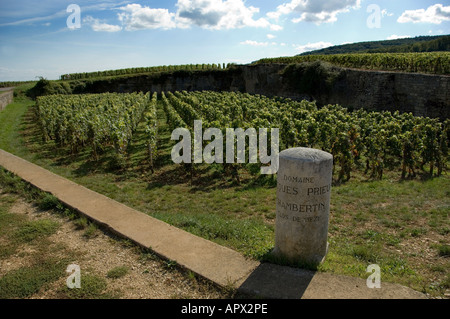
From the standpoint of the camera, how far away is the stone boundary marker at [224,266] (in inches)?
179

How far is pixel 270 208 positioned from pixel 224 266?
13.0 ft

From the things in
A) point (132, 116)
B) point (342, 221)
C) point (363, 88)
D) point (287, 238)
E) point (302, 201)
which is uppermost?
point (363, 88)

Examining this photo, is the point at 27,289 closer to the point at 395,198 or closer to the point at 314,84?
the point at 395,198

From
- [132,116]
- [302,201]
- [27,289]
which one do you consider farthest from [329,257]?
[132,116]

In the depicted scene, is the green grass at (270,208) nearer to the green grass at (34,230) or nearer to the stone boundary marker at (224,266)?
the stone boundary marker at (224,266)

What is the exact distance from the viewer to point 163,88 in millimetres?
53812

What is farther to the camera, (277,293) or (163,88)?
(163,88)

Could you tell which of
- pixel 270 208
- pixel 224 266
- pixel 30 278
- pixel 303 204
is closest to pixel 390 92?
pixel 270 208

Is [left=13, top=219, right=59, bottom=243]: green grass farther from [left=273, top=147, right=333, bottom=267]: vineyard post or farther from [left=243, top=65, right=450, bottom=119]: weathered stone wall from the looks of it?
[left=243, top=65, right=450, bottom=119]: weathered stone wall

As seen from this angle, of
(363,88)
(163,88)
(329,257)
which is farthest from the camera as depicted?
(163,88)

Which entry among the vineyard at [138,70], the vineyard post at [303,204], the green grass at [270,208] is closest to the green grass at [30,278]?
the green grass at [270,208]

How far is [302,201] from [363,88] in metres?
26.0

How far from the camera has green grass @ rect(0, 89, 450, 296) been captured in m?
6.02

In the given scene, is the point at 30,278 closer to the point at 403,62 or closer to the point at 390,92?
the point at 390,92
